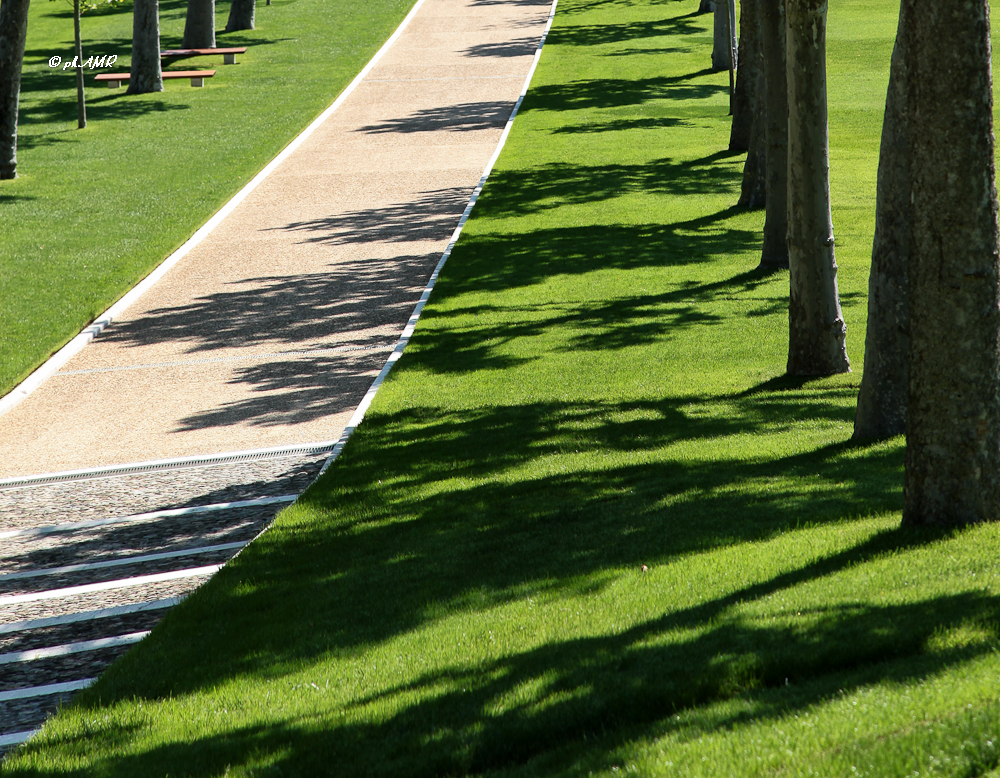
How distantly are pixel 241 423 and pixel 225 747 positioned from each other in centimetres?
742

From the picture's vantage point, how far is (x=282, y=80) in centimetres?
3919

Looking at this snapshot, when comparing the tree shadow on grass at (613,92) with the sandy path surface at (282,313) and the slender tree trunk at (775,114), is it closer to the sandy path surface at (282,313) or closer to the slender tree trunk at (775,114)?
the sandy path surface at (282,313)

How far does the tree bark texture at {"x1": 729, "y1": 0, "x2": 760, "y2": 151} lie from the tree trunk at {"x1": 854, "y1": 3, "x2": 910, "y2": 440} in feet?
44.4

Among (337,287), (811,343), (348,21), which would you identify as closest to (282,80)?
(348,21)

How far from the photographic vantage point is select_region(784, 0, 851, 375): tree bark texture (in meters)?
11.8

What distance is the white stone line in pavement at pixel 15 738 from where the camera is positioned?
617 centimetres

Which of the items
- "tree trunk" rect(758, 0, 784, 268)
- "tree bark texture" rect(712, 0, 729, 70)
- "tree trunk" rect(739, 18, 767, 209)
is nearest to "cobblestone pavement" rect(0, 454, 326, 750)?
"tree trunk" rect(758, 0, 784, 268)

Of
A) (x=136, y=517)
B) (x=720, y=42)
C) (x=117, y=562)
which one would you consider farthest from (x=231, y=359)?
(x=720, y=42)

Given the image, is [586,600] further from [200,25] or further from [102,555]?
[200,25]

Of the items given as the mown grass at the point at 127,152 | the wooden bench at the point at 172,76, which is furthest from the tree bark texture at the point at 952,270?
the wooden bench at the point at 172,76

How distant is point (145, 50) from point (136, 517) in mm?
29579

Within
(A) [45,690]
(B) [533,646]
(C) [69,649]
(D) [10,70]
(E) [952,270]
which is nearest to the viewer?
(B) [533,646]

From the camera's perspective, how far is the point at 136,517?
10102mm

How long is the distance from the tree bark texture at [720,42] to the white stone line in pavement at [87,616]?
110ft
